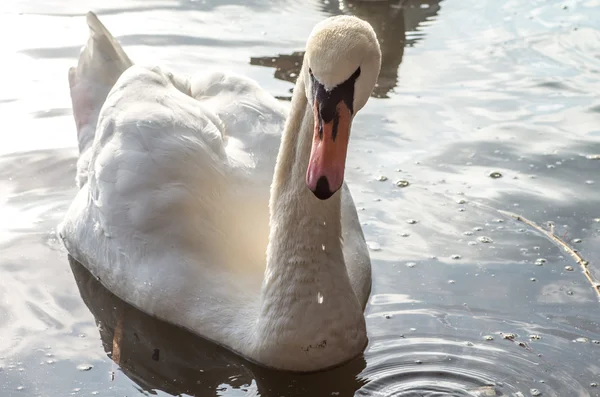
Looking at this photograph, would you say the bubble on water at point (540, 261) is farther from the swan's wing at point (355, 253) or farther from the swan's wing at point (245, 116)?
the swan's wing at point (245, 116)

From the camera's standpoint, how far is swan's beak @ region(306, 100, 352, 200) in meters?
4.41

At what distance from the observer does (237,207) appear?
5965mm

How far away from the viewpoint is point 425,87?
942 cm

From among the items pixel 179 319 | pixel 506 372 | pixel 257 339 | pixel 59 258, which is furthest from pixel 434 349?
pixel 59 258

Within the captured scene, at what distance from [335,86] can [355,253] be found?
181cm

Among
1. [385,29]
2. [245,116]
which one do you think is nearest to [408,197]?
[245,116]

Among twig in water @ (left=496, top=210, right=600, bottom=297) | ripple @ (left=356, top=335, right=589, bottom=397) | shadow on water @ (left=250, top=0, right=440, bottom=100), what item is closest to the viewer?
ripple @ (left=356, top=335, right=589, bottom=397)

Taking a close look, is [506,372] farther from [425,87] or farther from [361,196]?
[425,87]

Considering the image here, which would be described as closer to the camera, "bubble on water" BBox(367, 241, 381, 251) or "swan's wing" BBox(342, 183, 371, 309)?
"swan's wing" BBox(342, 183, 371, 309)

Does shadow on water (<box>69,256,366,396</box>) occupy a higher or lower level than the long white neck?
lower

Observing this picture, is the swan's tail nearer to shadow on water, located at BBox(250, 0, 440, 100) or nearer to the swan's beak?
shadow on water, located at BBox(250, 0, 440, 100)

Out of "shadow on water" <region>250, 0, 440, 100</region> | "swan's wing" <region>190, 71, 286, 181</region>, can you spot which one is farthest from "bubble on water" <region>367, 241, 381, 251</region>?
"shadow on water" <region>250, 0, 440, 100</region>

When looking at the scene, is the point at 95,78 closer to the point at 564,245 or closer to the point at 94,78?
the point at 94,78

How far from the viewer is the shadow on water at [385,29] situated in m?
9.55
